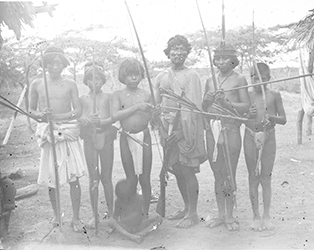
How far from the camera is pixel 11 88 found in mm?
4449

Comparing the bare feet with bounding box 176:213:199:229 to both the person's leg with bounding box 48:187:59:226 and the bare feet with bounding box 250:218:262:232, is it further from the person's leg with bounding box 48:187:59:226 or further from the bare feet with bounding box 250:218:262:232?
the person's leg with bounding box 48:187:59:226

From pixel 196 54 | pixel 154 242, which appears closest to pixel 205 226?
pixel 154 242

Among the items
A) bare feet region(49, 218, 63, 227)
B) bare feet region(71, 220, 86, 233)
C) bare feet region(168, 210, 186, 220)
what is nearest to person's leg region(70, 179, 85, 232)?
bare feet region(71, 220, 86, 233)

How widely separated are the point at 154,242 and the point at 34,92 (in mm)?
1680

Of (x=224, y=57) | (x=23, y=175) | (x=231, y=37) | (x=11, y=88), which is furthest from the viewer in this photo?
(x=23, y=175)

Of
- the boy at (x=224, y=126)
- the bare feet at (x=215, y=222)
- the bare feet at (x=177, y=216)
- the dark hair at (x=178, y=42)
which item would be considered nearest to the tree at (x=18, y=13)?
the dark hair at (x=178, y=42)

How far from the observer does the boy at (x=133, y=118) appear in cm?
389

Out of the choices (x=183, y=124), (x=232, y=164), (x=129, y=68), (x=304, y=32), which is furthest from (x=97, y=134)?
(x=304, y=32)

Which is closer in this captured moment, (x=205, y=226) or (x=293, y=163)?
(x=205, y=226)

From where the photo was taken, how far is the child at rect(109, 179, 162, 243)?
390 centimetres

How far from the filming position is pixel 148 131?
395 cm

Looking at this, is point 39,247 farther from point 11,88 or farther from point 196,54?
point 196,54

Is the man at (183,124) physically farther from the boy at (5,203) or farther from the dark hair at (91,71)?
the boy at (5,203)

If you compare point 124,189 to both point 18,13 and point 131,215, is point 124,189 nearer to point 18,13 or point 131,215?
point 131,215
